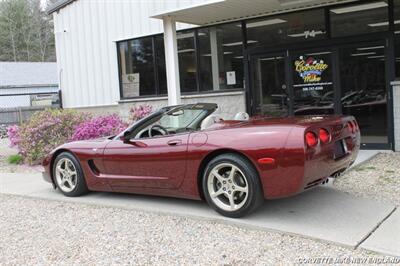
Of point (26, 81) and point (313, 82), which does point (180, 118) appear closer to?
point (313, 82)

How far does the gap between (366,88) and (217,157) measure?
17.9 feet

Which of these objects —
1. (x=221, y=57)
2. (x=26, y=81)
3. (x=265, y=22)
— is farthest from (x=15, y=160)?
(x=26, y=81)

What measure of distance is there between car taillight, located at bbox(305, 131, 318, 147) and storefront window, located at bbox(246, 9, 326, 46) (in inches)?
228

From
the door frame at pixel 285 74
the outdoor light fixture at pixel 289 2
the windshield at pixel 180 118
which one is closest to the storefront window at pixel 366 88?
the door frame at pixel 285 74

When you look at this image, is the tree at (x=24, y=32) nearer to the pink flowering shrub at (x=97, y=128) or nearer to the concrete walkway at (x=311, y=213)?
the pink flowering shrub at (x=97, y=128)

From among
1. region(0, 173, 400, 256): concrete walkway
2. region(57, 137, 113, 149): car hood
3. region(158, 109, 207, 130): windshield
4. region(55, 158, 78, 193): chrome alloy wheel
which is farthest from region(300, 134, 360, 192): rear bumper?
region(55, 158, 78, 193): chrome alloy wheel

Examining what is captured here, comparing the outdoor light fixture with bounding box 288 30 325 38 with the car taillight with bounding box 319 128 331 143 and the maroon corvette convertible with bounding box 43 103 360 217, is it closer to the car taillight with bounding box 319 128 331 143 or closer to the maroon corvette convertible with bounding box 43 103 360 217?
the maroon corvette convertible with bounding box 43 103 360 217

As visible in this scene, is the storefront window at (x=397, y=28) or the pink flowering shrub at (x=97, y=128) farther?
the pink flowering shrub at (x=97, y=128)

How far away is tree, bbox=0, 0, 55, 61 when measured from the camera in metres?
48.9

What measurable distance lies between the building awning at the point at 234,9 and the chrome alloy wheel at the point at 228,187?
4846 millimetres

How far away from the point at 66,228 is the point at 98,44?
32.7 ft

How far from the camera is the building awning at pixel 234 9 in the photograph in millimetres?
9523

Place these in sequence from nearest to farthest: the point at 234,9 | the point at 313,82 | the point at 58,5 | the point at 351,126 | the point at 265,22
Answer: the point at 351,126
the point at 234,9
the point at 313,82
the point at 265,22
the point at 58,5

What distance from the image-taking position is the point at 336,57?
393 inches
